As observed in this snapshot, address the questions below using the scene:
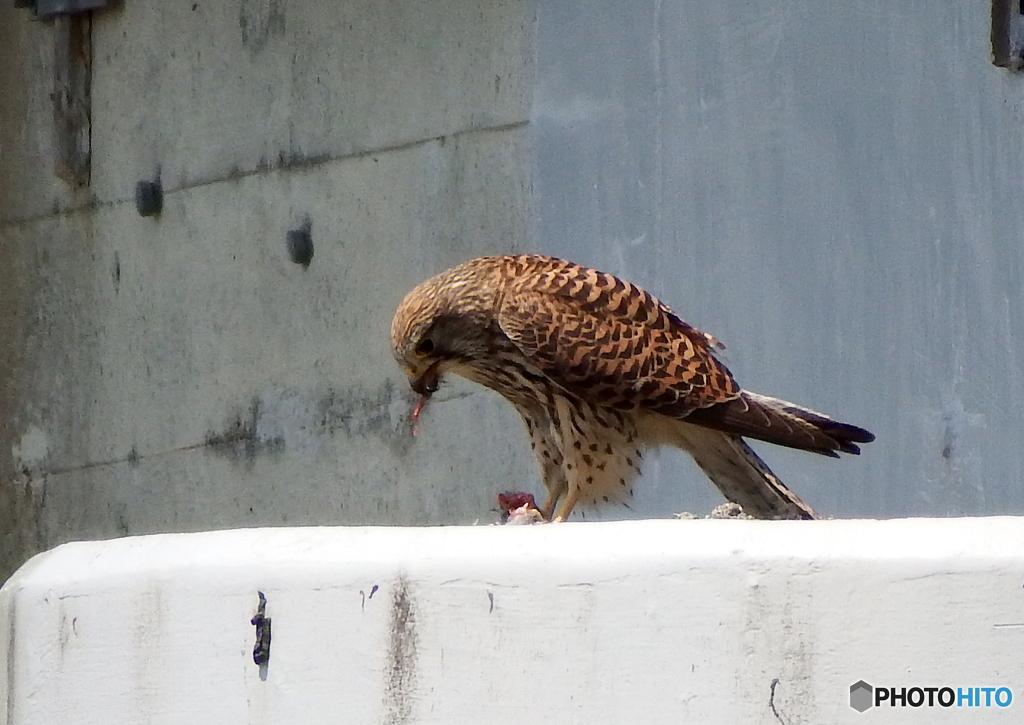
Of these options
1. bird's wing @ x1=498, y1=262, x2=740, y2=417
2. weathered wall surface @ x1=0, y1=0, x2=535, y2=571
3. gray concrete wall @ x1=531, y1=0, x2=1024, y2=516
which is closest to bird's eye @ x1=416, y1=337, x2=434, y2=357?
bird's wing @ x1=498, y1=262, x2=740, y2=417

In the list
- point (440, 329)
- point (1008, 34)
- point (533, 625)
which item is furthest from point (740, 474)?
point (533, 625)

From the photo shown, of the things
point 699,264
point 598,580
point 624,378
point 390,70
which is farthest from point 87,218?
point 598,580

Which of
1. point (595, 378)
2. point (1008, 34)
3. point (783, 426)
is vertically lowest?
point (783, 426)

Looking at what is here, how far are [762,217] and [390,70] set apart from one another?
1.47m

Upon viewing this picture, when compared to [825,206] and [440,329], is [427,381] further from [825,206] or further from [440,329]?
[825,206]

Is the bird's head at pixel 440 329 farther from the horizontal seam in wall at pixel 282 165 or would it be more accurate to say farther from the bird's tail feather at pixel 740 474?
the horizontal seam in wall at pixel 282 165

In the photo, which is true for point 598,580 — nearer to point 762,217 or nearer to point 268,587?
point 268,587

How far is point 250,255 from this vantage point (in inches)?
249

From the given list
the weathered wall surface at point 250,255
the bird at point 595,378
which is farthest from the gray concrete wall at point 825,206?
the bird at point 595,378

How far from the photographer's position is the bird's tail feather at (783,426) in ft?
13.1

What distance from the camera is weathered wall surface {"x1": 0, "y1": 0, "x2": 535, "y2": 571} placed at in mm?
5633

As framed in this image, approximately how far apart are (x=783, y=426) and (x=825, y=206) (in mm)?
1043

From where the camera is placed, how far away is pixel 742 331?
4.98m

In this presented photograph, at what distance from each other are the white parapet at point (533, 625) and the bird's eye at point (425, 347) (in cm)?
127
